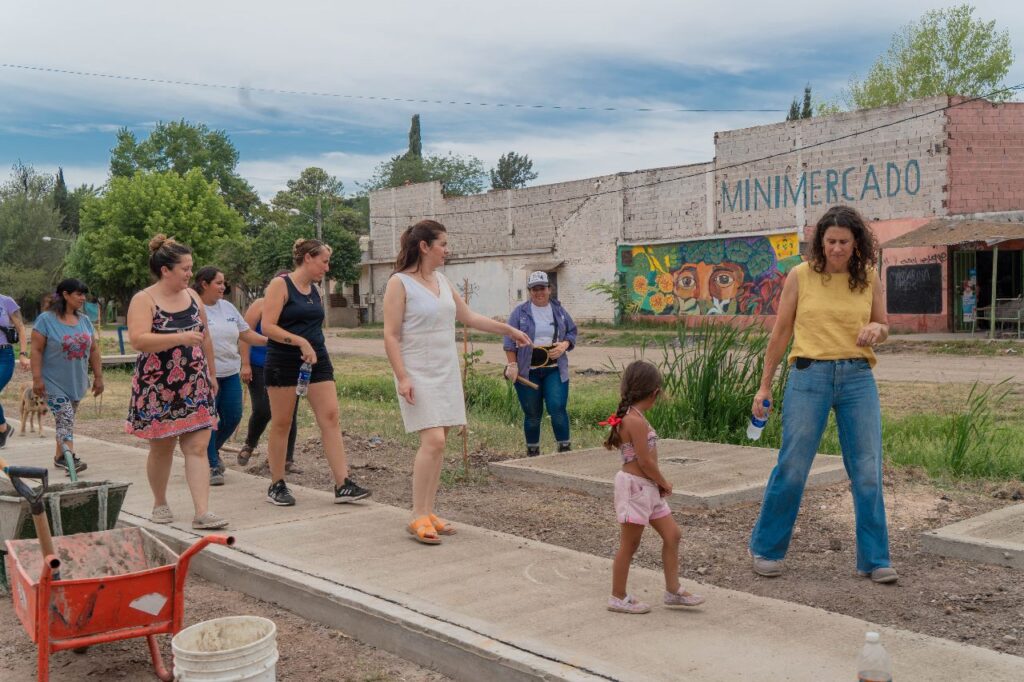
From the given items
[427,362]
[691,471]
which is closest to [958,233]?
[691,471]

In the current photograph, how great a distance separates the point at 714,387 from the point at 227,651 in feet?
22.1

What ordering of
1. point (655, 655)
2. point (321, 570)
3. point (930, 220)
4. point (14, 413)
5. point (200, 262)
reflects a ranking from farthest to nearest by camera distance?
point (200, 262) < point (930, 220) < point (14, 413) < point (321, 570) < point (655, 655)

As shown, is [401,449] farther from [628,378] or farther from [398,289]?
[628,378]

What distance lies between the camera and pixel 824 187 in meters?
30.8

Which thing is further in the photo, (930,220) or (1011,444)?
(930,220)

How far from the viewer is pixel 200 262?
55.2 meters

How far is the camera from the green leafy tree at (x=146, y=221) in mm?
54750

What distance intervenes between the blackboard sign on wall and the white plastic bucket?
1046 inches

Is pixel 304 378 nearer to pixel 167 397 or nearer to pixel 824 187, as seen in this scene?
pixel 167 397

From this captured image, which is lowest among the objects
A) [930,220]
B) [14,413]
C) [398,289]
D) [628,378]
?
[14,413]

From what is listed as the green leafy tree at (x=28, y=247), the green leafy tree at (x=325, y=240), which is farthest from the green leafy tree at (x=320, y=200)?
the green leafy tree at (x=28, y=247)

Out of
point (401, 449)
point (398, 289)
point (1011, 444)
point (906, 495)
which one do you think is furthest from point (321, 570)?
point (1011, 444)

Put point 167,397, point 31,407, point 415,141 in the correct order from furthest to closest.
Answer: point 415,141
point 31,407
point 167,397

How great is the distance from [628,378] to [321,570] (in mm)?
1967
